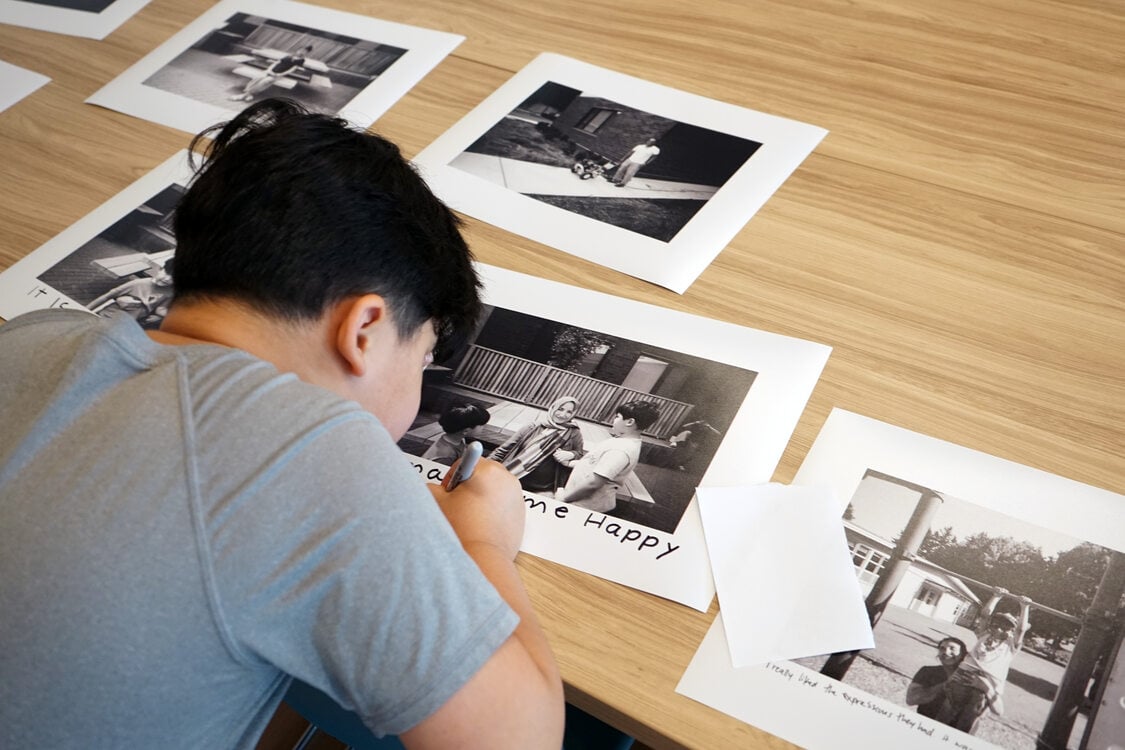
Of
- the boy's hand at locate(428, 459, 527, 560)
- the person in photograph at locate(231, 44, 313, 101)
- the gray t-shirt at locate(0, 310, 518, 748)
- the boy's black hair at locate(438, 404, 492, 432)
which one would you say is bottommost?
the gray t-shirt at locate(0, 310, 518, 748)

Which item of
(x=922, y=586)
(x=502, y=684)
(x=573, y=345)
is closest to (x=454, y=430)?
(x=573, y=345)

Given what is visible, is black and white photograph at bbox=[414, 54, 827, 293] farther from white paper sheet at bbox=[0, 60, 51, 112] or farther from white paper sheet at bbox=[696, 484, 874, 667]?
white paper sheet at bbox=[0, 60, 51, 112]

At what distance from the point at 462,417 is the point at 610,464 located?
13cm

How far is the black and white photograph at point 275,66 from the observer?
1.13 m

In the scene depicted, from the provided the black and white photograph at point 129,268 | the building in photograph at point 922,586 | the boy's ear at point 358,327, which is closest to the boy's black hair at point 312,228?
the boy's ear at point 358,327

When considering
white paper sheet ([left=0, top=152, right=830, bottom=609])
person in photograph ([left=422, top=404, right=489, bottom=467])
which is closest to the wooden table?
white paper sheet ([left=0, top=152, right=830, bottom=609])

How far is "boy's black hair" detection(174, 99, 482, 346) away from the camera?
69 cm

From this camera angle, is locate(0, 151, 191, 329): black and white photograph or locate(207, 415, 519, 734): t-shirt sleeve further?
locate(0, 151, 191, 329): black and white photograph

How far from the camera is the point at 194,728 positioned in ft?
2.03

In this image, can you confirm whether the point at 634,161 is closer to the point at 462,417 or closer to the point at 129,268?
the point at 462,417

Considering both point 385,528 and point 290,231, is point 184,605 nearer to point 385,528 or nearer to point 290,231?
point 385,528

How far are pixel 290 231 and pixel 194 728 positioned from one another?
0.32 metres

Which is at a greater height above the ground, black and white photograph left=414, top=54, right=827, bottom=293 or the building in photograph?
black and white photograph left=414, top=54, right=827, bottom=293

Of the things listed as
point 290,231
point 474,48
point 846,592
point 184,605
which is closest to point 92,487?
point 184,605
